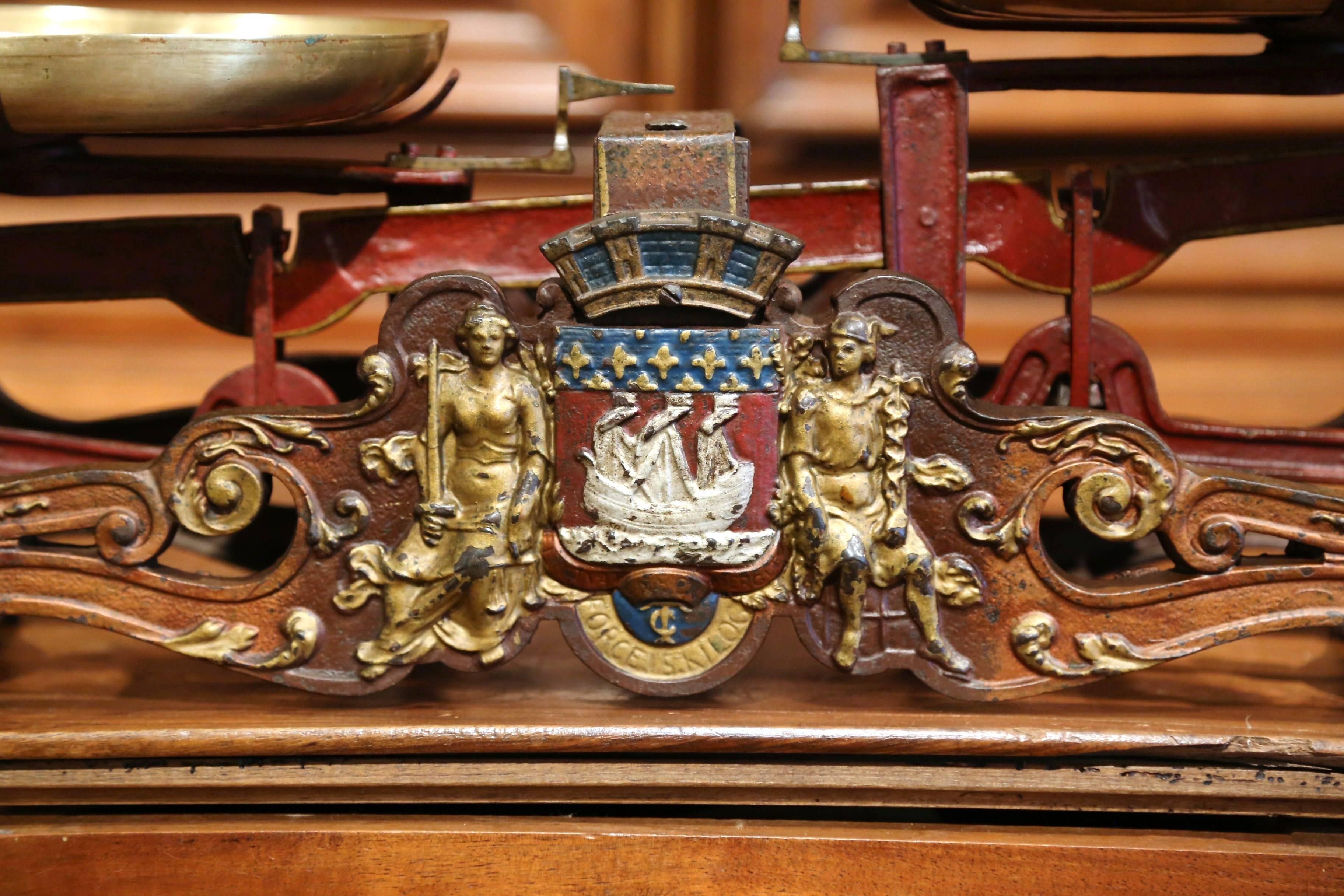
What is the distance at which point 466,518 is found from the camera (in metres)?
0.85

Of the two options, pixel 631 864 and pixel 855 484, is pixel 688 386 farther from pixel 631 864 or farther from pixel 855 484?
pixel 631 864

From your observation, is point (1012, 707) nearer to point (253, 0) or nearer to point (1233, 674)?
point (1233, 674)

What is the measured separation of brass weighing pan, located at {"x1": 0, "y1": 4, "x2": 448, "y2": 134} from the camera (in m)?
0.83

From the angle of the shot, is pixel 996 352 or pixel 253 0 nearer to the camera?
pixel 253 0

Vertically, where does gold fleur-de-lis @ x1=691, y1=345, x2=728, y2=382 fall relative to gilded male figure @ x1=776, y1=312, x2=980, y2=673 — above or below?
above

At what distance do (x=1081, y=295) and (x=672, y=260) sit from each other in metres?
0.34

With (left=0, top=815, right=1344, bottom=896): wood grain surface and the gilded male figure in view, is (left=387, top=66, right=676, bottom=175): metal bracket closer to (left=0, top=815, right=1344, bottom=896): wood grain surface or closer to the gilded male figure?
the gilded male figure

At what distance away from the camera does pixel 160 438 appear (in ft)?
4.00

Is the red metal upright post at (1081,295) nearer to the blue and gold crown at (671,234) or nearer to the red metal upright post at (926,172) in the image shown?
the red metal upright post at (926,172)

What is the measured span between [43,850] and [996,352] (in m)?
1.08

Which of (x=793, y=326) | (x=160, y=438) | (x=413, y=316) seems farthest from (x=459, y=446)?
(x=160, y=438)

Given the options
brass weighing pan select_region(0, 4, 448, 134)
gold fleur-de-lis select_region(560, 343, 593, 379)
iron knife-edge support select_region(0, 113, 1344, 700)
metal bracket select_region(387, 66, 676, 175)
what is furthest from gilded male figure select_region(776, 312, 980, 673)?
brass weighing pan select_region(0, 4, 448, 134)

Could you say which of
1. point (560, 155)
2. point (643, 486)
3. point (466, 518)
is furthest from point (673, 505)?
point (560, 155)

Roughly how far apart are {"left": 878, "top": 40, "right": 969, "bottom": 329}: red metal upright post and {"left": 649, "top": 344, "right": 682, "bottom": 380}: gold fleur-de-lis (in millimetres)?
217
